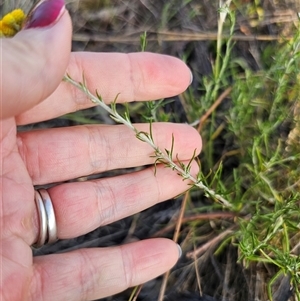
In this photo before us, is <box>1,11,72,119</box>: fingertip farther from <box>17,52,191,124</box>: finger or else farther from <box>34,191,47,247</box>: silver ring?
<box>34,191,47,247</box>: silver ring

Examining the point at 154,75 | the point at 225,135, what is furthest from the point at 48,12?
the point at 225,135

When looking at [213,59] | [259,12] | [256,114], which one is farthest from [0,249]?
[259,12]

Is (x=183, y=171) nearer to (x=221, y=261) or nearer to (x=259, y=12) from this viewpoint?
(x=221, y=261)

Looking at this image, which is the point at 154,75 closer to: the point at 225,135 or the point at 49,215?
the point at 225,135

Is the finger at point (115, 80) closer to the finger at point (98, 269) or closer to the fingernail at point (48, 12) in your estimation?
the fingernail at point (48, 12)

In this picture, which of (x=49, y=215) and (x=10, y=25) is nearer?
(x=10, y=25)
